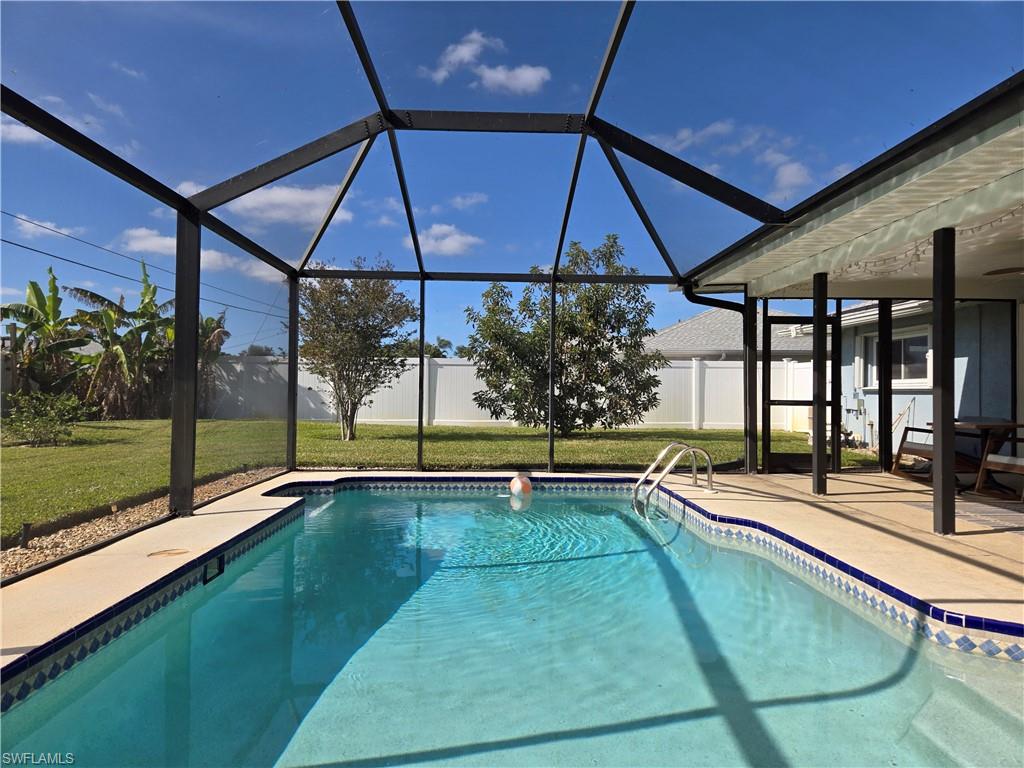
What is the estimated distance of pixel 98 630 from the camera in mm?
3549

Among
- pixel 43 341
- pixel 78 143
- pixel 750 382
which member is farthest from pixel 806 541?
pixel 43 341

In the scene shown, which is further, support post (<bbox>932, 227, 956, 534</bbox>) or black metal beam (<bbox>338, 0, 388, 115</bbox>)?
support post (<bbox>932, 227, 956, 534</bbox>)

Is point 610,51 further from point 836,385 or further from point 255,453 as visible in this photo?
point 255,453

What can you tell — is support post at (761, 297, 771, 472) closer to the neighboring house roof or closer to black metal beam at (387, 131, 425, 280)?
black metal beam at (387, 131, 425, 280)

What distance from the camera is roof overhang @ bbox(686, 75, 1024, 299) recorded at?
3.95 metres

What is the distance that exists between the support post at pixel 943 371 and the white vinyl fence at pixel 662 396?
11513 millimetres

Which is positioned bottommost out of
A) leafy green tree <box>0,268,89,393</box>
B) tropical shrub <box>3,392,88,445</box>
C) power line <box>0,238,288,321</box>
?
tropical shrub <box>3,392,88,445</box>

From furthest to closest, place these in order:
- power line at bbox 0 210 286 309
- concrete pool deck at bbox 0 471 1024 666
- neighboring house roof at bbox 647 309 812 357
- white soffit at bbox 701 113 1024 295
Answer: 1. neighboring house roof at bbox 647 309 812 357
2. power line at bbox 0 210 286 309
3. white soffit at bbox 701 113 1024 295
4. concrete pool deck at bbox 0 471 1024 666

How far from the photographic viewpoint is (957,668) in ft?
11.4

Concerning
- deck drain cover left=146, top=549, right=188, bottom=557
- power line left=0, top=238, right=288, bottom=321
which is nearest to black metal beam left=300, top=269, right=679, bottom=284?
power line left=0, top=238, right=288, bottom=321

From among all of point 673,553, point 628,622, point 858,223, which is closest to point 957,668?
point 628,622

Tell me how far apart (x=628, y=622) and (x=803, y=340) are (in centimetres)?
2049

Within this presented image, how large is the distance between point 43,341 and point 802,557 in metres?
6.83

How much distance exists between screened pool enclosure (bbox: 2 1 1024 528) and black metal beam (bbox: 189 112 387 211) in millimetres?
24
